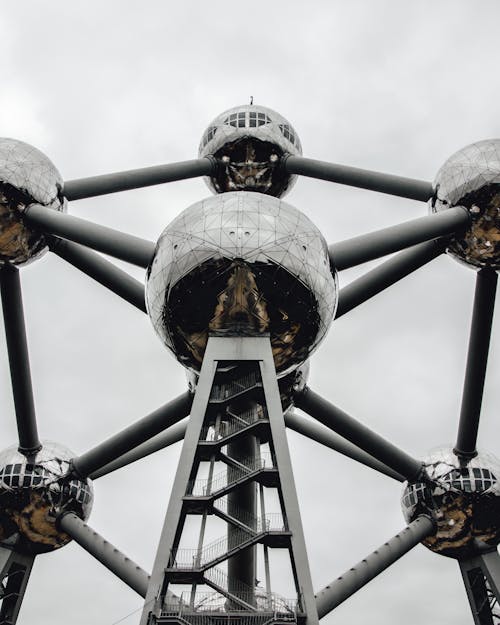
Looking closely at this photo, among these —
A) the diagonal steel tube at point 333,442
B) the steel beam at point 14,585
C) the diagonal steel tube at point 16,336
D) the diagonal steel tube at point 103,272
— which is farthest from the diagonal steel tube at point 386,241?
the steel beam at point 14,585

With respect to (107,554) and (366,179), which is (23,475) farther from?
(366,179)

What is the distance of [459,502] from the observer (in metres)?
18.4

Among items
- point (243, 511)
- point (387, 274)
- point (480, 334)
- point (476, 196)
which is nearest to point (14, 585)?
point (243, 511)

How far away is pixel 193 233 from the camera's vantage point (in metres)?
13.7

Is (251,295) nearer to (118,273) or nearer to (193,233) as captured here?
(193,233)

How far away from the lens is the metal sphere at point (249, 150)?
64.2 ft

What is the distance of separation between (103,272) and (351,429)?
261 inches

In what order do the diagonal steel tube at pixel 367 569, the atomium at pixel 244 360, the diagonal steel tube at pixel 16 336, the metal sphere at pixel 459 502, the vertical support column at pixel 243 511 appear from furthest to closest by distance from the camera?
the metal sphere at pixel 459 502, the diagonal steel tube at pixel 16 336, the vertical support column at pixel 243 511, the diagonal steel tube at pixel 367 569, the atomium at pixel 244 360

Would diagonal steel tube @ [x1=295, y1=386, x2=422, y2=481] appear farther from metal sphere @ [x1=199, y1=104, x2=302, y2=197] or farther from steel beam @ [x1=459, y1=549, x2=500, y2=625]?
metal sphere @ [x1=199, y1=104, x2=302, y2=197]

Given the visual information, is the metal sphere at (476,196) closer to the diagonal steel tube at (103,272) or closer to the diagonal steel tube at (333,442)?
the diagonal steel tube at (333,442)

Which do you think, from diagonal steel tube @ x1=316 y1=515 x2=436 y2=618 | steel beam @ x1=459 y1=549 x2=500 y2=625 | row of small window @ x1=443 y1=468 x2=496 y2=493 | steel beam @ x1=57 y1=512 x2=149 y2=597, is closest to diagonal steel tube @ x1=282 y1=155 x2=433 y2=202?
row of small window @ x1=443 y1=468 x2=496 y2=493

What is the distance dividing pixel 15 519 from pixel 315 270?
1024cm

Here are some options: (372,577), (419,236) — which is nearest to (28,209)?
(419,236)

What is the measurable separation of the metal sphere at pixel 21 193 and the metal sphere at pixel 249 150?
190 inches
